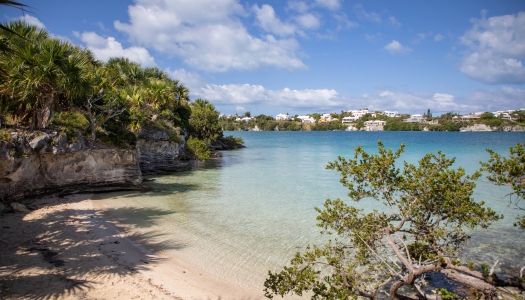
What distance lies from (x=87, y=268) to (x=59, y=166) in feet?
30.2

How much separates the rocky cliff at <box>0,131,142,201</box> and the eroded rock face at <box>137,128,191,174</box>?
6.67 meters

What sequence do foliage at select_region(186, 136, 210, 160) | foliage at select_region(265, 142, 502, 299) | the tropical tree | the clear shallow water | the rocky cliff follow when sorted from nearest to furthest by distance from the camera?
foliage at select_region(265, 142, 502, 299), the clear shallow water, the rocky cliff, foliage at select_region(186, 136, 210, 160), the tropical tree

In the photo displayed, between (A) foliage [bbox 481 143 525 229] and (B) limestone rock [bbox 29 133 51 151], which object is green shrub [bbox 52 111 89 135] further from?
(A) foliage [bbox 481 143 525 229]

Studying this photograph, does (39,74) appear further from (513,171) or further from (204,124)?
(204,124)

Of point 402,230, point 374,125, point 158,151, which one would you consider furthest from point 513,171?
point 374,125

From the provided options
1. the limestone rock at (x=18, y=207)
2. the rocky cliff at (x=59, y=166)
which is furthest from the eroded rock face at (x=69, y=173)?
the limestone rock at (x=18, y=207)

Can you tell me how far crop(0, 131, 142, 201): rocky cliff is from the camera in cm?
Answer: 1252

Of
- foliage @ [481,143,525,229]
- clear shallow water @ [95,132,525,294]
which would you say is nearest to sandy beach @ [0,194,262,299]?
clear shallow water @ [95,132,525,294]

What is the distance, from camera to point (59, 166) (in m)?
14.6

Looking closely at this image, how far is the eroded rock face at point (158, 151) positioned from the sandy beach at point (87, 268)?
1315 centimetres

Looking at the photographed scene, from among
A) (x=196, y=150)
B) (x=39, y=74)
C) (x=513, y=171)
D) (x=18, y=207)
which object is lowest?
(x=18, y=207)

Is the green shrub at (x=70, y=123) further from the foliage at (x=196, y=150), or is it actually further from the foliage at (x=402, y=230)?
the foliage at (x=402, y=230)

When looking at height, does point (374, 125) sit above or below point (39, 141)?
below

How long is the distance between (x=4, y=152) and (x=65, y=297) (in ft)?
29.5
